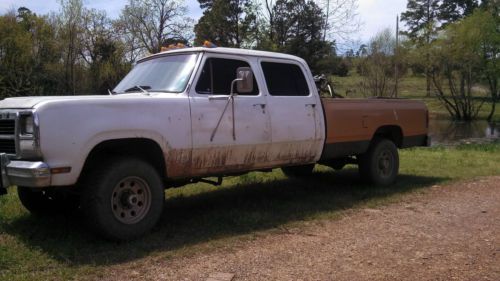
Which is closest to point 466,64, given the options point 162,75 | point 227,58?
point 227,58

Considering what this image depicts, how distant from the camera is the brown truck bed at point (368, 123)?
7754mm

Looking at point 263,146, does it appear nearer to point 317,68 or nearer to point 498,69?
point 317,68

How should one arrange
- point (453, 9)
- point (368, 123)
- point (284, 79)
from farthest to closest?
point (453, 9), point (368, 123), point (284, 79)

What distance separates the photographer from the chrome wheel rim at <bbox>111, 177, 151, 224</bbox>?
211 inches

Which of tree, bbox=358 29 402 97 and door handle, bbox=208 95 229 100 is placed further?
tree, bbox=358 29 402 97

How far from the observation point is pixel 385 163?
905 centimetres

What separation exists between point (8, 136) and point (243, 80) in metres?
2.55

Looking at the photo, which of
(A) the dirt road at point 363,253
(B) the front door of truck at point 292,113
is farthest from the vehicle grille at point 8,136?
(B) the front door of truck at point 292,113

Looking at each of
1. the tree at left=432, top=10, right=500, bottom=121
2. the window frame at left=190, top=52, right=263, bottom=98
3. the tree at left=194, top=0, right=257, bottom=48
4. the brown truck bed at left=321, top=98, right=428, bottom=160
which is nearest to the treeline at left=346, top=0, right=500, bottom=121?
the tree at left=432, top=10, right=500, bottom=121

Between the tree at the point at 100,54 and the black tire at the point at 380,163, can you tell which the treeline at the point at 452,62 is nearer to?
the tree at the point at 100,54

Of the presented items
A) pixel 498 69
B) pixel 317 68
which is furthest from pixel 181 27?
pixel 498 69

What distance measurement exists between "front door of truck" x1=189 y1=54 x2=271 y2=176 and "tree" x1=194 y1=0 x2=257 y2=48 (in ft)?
100

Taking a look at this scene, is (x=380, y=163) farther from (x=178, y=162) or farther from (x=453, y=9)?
(x=453, y=9)

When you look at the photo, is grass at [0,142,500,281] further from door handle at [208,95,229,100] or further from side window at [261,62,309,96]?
side window at [261,62,309,96]
